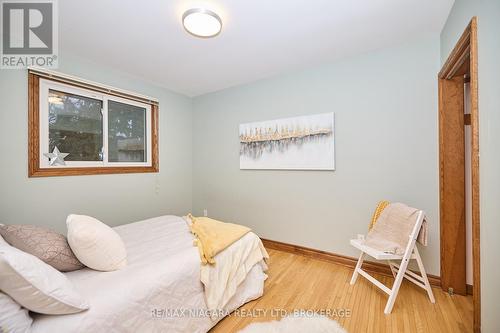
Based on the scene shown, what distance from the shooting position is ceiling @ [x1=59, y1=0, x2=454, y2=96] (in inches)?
68.6

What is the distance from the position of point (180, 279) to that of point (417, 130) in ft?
8.46

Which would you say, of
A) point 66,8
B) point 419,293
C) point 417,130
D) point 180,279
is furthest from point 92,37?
point 419,293

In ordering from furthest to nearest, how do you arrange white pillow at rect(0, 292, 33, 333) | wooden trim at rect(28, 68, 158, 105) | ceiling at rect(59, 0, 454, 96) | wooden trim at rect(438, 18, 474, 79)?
wooden trim at rect(28, 68, 158, 105) → ceiling at rect(59, 0, 454, 96) → wooden trim at rect(438, 18, 474, 79) → white pillow at rect(0, 292, 33, 333)

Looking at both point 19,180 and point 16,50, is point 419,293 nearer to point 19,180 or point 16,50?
point 19,180

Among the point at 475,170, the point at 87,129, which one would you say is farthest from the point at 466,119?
the point at 87,129

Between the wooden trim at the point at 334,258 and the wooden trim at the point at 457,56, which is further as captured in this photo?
the wooden trim at the point at 334,258

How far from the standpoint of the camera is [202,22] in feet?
6.00

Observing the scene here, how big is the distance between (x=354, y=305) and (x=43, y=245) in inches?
92.0

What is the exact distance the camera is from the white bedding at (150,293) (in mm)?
1056

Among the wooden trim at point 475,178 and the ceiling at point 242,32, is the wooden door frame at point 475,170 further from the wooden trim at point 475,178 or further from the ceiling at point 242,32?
the ceiling at point 242,32

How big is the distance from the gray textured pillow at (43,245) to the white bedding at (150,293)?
0.30 feet

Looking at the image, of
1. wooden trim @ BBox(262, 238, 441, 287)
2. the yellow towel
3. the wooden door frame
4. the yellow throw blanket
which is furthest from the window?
the wooden door frame

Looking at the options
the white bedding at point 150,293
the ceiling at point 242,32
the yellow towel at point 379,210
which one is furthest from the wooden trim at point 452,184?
the white bedding at point 150,293

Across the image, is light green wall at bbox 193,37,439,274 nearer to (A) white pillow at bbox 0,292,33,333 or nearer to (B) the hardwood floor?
(B) the hardwood floor
